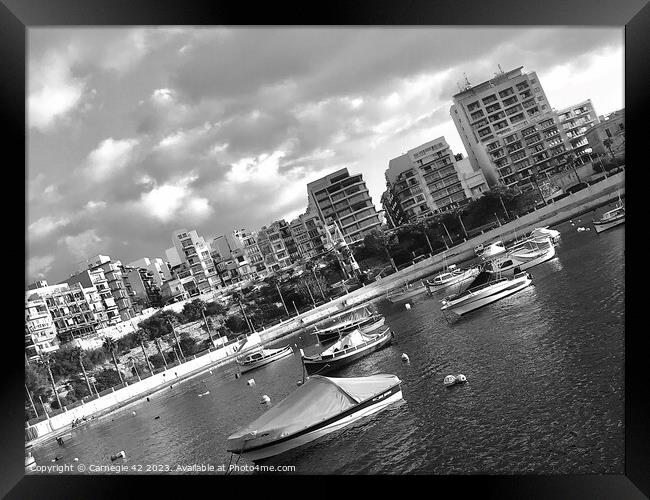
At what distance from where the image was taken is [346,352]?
11898 millimetres

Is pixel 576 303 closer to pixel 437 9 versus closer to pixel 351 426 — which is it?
pixel 351 426

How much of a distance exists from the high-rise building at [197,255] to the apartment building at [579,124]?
9.34 m

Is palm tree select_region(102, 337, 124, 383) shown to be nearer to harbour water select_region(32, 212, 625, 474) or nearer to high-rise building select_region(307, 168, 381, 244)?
harbour water select_region(32, 212, 625, 474)

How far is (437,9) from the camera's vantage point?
4.32 metres

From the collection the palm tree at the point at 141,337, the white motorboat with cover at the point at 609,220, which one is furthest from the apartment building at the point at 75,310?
the white motorboat with cover at the point at 609,220

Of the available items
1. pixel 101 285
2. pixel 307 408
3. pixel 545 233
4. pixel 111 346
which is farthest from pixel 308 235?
pixel 307 408

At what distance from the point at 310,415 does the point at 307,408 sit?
11 centimetres

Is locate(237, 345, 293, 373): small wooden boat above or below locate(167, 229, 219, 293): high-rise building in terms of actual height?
below

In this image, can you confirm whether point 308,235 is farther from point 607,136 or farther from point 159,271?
point 607,136

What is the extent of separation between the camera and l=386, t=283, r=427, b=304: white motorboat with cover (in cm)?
1991

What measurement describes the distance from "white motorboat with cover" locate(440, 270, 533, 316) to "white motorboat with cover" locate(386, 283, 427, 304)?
22.4 ft

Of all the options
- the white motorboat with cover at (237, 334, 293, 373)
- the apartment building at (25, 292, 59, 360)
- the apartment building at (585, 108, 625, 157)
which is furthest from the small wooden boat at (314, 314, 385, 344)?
the apartment building at (25, 292, 59, 360)

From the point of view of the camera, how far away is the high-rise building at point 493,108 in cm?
1007

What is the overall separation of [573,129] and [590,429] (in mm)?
7770
